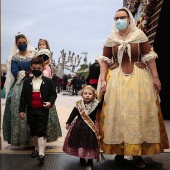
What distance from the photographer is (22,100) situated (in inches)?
187

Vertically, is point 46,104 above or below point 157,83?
below

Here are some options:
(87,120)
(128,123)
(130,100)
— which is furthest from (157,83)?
(87,120)

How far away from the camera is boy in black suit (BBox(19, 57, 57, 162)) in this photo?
15.4ft

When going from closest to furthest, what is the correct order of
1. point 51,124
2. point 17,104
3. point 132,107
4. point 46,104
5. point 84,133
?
point 132,107
point 84,133
point 46,104
point 17,104
point 51,124

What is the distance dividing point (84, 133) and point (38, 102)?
0.73 metres

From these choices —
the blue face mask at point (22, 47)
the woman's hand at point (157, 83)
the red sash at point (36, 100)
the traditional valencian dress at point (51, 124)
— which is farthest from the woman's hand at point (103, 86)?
the blue face mask at point (22, 47)

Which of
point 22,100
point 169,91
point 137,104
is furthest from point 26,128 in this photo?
point 169,91

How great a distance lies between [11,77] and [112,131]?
2.06 m

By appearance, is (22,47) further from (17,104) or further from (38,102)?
(38,102)

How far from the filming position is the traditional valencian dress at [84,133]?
4457 mm

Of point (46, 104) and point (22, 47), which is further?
point (22, 47)

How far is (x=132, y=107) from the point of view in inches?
166

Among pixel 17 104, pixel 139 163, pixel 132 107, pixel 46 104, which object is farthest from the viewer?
pixel 17 104

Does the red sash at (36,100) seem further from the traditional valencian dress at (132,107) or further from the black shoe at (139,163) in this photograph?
the black shoe at (139,163)
